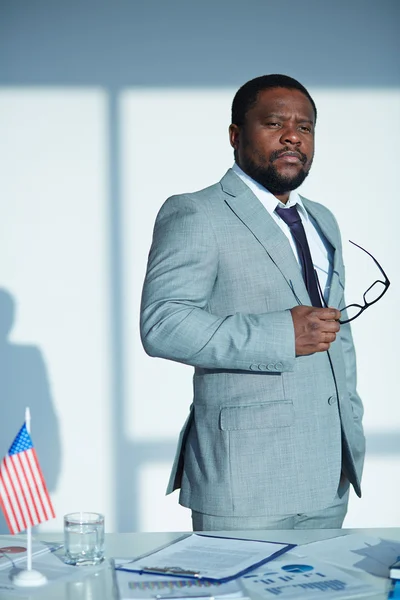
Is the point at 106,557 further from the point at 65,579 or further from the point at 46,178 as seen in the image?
the point at 46,178

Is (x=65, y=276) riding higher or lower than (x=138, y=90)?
lower

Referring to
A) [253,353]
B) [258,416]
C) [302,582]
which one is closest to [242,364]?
[253,353]

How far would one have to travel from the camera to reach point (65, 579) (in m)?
1.29

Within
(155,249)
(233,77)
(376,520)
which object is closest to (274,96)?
(155,249)

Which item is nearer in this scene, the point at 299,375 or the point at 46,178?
the point at 299,375

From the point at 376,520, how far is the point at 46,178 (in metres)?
2.02

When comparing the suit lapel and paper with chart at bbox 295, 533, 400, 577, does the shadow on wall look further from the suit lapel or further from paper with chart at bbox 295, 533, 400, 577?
paper with chart at bbox 295, 533, 400, 577

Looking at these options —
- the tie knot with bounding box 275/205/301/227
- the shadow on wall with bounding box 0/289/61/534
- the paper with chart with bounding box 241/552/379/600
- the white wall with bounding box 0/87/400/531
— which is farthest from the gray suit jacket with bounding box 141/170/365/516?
the shadow on wall with bounding box 0/289/61/534

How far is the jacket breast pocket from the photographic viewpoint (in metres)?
1.80

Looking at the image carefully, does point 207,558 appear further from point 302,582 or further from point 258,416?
point 258,416

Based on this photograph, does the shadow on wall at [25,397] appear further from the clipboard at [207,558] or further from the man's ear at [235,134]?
the clipboard at [207,558]

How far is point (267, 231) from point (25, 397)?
1.96 meters

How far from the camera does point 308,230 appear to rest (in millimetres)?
2117

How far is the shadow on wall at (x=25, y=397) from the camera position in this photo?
11.6ft
